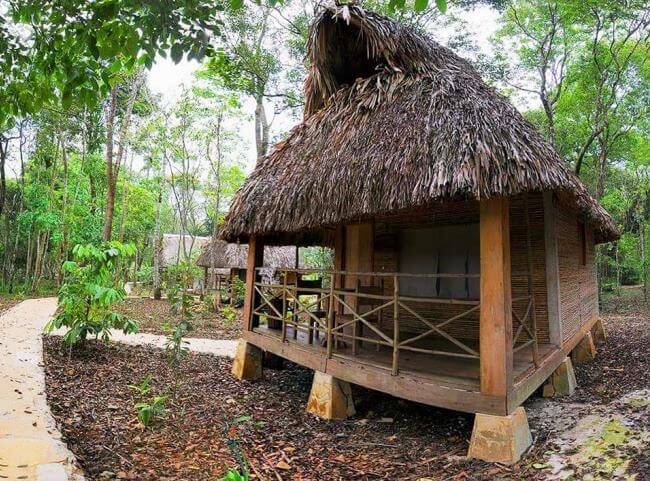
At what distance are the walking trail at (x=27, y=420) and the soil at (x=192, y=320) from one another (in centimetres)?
229

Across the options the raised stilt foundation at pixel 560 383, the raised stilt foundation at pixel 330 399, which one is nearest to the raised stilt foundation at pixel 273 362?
the raised stilt foundation at pixel 330 399

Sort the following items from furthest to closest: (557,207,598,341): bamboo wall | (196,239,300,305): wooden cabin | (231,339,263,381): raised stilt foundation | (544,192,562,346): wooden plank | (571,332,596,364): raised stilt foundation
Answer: (196,239,300,305): wooden cabin < (571,332,596,364): raised stilt foundation < (231,339,263,381): raised stilt foundation < (557,207,598,341): bamboo wall < (544,192,562,346): wooden plank

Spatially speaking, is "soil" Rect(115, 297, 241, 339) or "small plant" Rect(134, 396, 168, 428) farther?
"soil" Rect(115, 297, 241, 339)

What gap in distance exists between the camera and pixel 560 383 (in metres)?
5.35

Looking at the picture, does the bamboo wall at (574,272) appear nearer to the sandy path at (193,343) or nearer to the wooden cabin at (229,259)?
the sandy path at (193,343)

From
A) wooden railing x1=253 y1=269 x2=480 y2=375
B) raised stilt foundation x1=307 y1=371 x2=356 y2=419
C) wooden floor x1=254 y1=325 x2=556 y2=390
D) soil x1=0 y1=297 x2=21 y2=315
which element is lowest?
raised stilt foundation x1=307 y1=371 x2=356 y2=419

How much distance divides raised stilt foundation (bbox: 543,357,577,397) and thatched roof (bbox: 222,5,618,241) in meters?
2.17

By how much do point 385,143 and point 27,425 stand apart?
14.0 feet

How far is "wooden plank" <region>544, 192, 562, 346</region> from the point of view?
5.48 meters

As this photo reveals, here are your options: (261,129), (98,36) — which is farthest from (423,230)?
(261,129)

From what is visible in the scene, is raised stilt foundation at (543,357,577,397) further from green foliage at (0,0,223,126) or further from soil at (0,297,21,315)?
soil at (0,297,21,315)

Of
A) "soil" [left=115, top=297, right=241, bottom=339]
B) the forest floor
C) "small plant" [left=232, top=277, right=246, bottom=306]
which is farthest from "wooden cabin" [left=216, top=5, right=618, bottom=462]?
"small plant" [left=232, top=277, right=246, bottom=306]

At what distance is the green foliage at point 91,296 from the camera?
606cm

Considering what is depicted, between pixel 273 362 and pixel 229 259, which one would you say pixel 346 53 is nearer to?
pixel 273 362
